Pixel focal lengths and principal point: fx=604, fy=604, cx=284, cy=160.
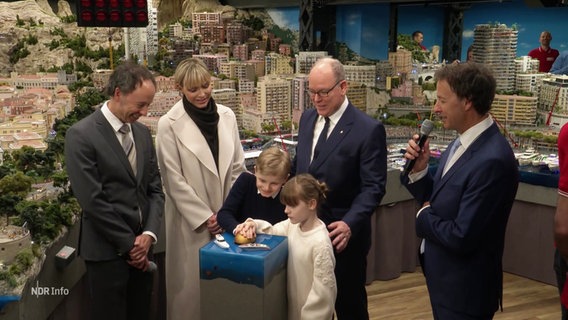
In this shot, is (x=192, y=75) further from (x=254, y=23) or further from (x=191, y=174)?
(x=254, y=23)

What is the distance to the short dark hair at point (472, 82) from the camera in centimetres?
207

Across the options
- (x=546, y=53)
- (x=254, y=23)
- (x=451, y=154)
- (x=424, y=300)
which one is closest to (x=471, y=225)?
(x=451, y=154)

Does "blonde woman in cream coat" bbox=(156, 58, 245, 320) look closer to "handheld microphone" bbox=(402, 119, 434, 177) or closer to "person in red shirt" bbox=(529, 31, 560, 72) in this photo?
"handheld microphone" bbox=(402, 119, 434, 177)

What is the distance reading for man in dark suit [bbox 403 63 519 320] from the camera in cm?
207

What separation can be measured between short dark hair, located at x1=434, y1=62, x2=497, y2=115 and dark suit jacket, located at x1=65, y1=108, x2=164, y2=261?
4.31 feet

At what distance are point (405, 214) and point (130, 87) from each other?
279cm

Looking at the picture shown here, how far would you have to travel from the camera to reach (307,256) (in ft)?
7.15

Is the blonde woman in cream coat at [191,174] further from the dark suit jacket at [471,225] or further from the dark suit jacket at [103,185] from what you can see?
the dark suit jacket at [471,225]

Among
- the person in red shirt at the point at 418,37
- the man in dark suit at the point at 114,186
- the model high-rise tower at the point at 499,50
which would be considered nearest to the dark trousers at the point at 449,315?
the man in dark suit at the point at 114,186

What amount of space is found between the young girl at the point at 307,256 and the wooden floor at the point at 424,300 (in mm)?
1907

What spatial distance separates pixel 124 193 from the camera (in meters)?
2.49

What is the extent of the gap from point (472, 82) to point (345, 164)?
2.45ft

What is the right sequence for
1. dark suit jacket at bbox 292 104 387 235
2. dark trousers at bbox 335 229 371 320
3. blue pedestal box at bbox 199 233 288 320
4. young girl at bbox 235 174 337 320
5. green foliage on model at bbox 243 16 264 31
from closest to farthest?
blue pedestal box at bbox 199 233 288 320
young girl at bbox 235 174 337 320
dark suit jacket at bbox 292 104 387 235
dark trousers at bbox 335 229 371 320
green foliage on model at bbox 243 16 264 31

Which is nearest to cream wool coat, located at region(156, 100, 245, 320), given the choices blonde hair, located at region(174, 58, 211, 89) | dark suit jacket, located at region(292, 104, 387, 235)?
blonde hair, located at region(174, 58, 211, 89)
